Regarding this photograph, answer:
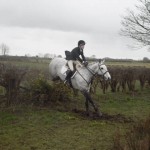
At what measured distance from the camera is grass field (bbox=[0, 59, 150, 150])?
8.73 metres

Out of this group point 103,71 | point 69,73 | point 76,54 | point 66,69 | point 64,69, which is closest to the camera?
point 103,71

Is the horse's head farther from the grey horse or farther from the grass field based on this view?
the grass field

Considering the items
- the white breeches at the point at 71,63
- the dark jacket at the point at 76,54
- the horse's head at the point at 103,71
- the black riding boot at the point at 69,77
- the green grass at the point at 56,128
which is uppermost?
the dark jacket at the point at 76,54

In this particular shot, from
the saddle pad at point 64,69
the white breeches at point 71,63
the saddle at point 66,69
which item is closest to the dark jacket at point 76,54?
the white breeches at point 71,63

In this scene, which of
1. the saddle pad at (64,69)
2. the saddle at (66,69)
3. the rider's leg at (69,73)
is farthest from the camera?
the saddle pad at (64,69)

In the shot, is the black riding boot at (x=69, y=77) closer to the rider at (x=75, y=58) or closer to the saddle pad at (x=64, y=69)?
the rider at (x=75, y=58)

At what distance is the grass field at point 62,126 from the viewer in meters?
8.73

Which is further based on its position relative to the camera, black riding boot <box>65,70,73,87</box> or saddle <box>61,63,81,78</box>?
black riding boot <box>65,70,73,87</box>

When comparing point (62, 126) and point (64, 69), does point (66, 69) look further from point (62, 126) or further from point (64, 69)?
point (62, 126)

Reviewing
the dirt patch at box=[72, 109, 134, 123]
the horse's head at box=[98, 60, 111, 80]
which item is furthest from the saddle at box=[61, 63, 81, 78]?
the dirt patch at box=[72, 109, 134, 123]

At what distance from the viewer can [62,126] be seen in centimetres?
1072

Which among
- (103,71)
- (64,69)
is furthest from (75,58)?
(103,71)

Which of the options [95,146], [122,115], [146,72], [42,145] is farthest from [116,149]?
[146,72]

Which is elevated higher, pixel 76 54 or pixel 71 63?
pixel 76 54
